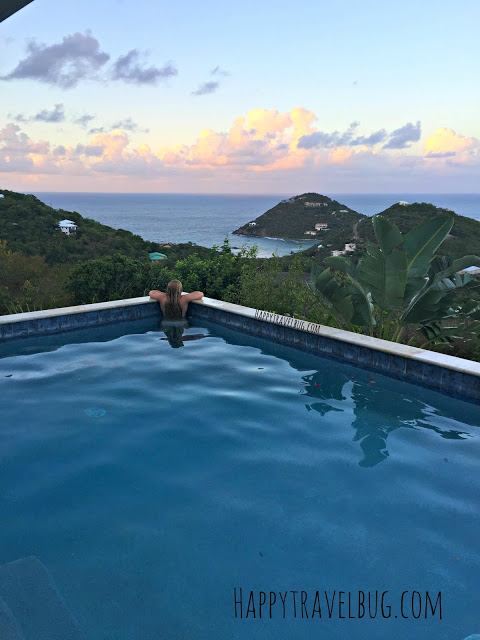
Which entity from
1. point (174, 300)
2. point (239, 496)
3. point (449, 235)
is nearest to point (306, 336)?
point (174, 300)

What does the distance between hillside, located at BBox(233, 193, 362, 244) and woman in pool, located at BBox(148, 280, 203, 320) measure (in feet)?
156

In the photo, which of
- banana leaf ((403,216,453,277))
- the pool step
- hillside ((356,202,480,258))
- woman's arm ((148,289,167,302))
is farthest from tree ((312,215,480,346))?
hillside ((356,202,480,258))

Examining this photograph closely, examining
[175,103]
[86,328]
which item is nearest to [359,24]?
[86,328]

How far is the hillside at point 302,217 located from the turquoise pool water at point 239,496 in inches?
2007

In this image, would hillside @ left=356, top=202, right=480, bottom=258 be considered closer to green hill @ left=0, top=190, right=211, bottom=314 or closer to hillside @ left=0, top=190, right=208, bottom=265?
green hill @ left=0, top=190, right=211, bottom=314

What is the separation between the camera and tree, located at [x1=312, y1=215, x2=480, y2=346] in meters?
6.38

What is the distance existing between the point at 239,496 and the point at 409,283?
148 inches

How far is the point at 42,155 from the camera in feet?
108

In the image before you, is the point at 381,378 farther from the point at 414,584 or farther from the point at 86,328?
the point at 86,328

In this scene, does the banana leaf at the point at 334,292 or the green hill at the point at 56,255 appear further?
the green hill at the point at 56,255

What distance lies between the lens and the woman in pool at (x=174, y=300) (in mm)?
9305

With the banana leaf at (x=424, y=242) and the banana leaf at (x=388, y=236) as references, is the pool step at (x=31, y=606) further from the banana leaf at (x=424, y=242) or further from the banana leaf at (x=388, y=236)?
the banana leaf at (x=424, y=242)

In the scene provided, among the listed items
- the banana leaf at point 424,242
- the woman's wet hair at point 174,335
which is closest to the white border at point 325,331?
the woman's wet hair at point 174,335

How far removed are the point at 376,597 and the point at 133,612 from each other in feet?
4.97
